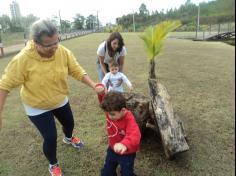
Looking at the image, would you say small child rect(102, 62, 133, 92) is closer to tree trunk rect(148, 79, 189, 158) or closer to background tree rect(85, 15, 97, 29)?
tree trunk rect(148, 79, 189, 158)

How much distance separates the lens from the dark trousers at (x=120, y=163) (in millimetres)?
2596

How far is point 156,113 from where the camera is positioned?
3189 millimetres

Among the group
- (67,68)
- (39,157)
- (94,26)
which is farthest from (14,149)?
(94,26)

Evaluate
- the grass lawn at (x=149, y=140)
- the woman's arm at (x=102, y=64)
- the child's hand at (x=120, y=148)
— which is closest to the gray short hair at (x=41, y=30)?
the child's hand at (x=120, y=148)

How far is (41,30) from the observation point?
2348mm

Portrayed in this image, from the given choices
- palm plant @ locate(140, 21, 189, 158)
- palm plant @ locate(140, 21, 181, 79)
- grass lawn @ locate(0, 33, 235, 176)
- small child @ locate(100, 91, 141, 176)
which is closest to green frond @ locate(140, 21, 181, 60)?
palm plant @ locate(140, 21, 181, 79)

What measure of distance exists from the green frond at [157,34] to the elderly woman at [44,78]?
13.4ft

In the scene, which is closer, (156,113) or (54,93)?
(54,93)

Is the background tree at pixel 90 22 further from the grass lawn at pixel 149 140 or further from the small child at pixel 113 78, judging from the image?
the small child at pixel 113 78

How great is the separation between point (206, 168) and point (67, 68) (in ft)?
5.96

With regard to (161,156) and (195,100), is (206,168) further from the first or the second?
(195,100)

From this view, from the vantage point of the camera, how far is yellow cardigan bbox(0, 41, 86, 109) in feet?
8.17

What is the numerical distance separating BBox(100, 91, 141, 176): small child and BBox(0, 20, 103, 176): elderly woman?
1.57 ft

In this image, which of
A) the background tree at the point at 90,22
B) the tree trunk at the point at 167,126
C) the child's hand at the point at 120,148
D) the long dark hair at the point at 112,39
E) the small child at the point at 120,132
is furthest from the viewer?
the background tree at the point at 90,22
